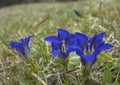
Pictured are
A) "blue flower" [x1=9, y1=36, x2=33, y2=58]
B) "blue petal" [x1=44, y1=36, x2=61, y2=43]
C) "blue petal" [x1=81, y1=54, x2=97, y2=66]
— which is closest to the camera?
"blue petal" [x1=81, y1=54, x2=97, y2=66]

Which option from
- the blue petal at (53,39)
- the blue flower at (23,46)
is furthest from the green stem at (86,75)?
the blue flower at (23,46)

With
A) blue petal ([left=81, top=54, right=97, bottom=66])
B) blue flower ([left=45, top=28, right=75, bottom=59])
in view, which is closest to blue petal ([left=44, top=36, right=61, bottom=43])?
blue flower ([left=45, top=28, right=75, bottom=59])

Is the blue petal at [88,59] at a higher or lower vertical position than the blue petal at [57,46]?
lower

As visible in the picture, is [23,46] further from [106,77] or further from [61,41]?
[106,77]

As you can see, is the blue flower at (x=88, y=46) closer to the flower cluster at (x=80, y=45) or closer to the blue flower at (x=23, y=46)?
the flower cluster at (x=80, y=45)

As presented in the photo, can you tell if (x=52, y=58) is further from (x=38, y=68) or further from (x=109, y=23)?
(x=109, y=23)

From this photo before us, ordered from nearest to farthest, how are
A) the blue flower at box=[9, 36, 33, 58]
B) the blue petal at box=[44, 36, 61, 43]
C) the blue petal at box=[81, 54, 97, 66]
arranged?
the blue petal at box=[81, 54, 97, 66]
the blue petal at box=[44, 36, 61, 43]
the blue flower at box=[9, 36, 33, 58]

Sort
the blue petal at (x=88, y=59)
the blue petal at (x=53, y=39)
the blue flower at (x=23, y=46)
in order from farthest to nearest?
the blue flower at (x=23, y=46)
the blue petal at (x=53, y=39)
the blue petal at (x=88, y=59)

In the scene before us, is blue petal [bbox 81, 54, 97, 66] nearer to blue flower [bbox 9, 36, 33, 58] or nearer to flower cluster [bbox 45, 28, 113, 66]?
flower cluster [bbox 45, 28, 113, 66]

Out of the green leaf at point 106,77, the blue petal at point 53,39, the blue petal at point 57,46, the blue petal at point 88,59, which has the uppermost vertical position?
the blue petal at point 53,39
